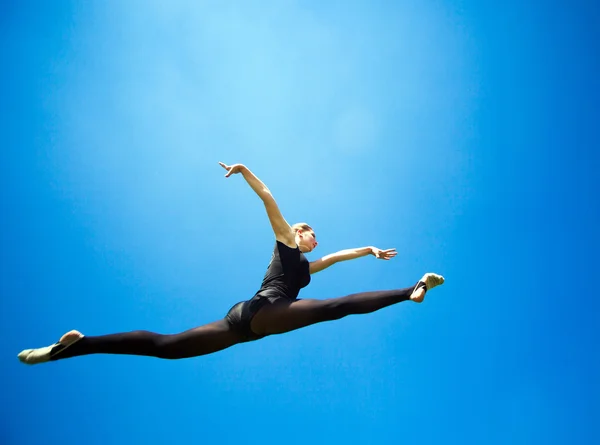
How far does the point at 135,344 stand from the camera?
11.4 feet

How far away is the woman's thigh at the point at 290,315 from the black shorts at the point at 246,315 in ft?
0.12

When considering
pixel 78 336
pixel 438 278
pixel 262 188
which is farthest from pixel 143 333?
pixel 438 278

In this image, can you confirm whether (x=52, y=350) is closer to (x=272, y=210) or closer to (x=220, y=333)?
(x=220, y=333)

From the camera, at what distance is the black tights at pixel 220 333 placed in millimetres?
3322

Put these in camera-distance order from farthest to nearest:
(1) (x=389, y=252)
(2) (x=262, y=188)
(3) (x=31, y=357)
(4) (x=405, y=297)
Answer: (1) (x=389, y=252) < (2) (x=262, y=188) < (3) (x=31, y=357) < (4) (x=405, y=297)

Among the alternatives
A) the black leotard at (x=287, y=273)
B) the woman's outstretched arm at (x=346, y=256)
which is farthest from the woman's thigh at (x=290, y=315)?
the woman's outstretched arm at (x=346, y=256)

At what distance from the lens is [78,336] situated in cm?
349

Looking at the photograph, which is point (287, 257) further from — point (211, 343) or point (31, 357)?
point (31, 357)

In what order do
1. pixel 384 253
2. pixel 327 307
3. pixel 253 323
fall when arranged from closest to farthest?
pixel 327 307 < pixel 253 323 < pixel 384 253

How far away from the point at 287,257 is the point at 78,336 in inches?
64.8

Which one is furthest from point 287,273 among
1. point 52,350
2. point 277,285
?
point 52,350

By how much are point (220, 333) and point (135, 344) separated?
0.61 m

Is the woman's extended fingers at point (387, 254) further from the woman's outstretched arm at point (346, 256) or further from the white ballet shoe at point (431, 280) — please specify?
the white ballet shoe at point (431, 280)

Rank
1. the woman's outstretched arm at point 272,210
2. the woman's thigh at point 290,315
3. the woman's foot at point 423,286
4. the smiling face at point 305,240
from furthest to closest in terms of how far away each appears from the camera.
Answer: the smiling face at point 305,240, the woman's outstretched arm at point 272,210, the woman's thigh at point 290,315, the woman's foot at point 423,286
